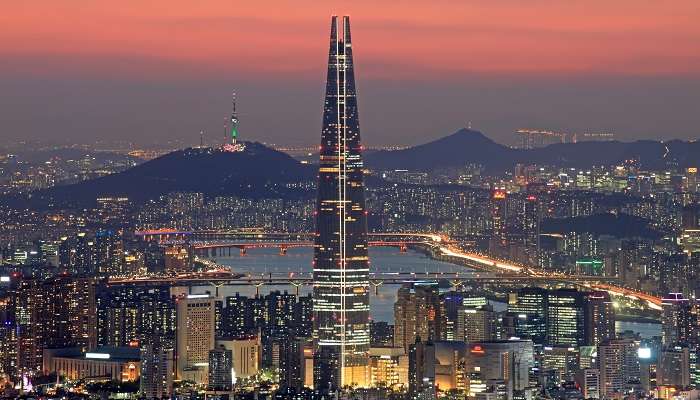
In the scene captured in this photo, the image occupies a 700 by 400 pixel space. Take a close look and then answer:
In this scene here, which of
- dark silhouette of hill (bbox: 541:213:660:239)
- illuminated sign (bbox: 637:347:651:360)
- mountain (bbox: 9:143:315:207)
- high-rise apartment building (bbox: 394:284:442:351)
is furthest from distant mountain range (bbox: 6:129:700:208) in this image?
illuminated sign (bbox: 637:347:651:360)

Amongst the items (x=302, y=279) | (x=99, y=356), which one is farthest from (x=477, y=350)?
(x=302, y=279)

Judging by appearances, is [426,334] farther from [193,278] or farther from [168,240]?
[168,240]

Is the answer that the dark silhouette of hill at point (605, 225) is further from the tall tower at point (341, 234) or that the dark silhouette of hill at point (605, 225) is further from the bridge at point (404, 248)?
the tall tower at point (341, 234)

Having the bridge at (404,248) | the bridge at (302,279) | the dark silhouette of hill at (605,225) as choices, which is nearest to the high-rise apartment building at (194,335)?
the bridge at (302,279)

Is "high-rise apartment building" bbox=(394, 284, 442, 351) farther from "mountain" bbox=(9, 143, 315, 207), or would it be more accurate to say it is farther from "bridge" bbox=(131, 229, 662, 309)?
"mountain" bbox=(9, 143, 315, 207)

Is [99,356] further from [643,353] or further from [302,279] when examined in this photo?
[302,279]

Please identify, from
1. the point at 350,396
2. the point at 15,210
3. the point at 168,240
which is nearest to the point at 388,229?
the point at 168,240
